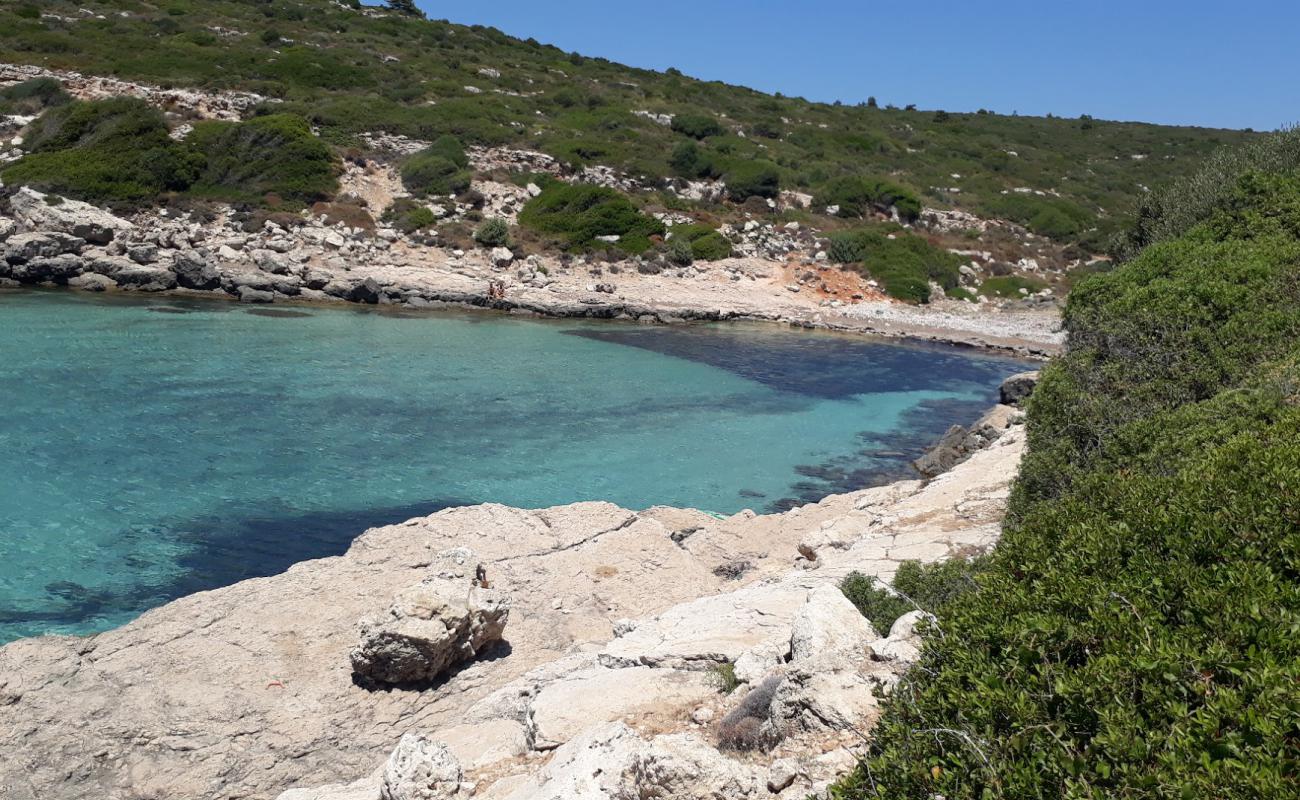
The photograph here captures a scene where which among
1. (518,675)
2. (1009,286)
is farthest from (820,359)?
(518,675)

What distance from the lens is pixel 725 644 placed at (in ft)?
25.2

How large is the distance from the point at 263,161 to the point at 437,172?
8100mm

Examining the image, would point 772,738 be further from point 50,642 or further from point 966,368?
point 966,368

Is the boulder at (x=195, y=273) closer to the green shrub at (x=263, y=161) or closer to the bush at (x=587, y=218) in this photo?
the green shrub at (x=263, y=161)

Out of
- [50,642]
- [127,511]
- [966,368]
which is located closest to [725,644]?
[50,642]

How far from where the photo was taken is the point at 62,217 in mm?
33125

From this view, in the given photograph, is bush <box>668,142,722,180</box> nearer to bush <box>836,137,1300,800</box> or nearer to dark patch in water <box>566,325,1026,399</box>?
dark patch in water <box>566,325,1026,399</box>

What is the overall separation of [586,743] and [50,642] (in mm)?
7014

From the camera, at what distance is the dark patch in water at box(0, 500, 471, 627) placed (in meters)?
10.6

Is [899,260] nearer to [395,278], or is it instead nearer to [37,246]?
[395,278]

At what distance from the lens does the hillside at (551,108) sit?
4891 cm

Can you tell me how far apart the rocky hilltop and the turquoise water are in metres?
2.29

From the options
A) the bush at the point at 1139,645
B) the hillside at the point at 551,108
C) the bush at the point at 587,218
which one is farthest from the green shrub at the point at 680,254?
the bush at the point at 1139,645

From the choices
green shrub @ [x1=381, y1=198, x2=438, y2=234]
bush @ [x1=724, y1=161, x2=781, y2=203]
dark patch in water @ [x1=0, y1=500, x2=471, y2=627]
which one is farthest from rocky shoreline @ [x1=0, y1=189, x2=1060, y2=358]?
dark patch in water @ [x1=0, y1=500, x2=471, y2=627]
